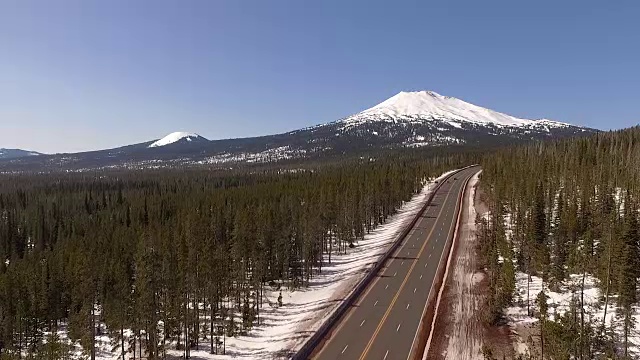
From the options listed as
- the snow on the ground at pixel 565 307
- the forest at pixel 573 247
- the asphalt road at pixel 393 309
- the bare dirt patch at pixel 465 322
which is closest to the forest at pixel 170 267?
the asphalt road at pixel 393 309

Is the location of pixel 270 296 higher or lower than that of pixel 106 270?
lower

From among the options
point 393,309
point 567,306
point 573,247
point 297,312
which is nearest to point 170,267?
point 297,312

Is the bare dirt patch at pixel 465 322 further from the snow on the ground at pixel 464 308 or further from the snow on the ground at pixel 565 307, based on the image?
the snow on the ground at pixel 565 307

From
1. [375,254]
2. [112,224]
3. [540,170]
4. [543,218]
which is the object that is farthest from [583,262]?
[112,224]

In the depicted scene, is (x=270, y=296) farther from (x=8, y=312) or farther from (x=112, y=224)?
(x=112, y=224)

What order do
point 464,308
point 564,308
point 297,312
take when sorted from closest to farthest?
point 564,308
point 464,308
point 297,312

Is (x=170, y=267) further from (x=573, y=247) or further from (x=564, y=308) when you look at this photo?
(x=573, y=247)
